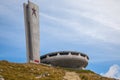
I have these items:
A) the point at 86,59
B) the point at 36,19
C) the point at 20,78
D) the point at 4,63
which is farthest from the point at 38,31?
the point at 20,78

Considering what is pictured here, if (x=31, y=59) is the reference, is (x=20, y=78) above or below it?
below

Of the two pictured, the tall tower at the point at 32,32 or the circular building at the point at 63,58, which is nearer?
the tall tower at the point at 32,32

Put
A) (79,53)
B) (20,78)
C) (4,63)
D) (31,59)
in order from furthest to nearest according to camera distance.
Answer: (79,53), (31,59), (4,63), (20,78)

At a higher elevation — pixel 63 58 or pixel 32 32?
pixel 32 32

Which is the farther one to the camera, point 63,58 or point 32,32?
point 63,58

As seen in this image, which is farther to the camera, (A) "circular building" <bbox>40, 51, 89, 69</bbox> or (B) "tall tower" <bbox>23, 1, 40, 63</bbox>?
(A) "circular building" <bbox>40, 51, 89, 69</bbox>

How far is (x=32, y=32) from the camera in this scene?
8450 centimetres

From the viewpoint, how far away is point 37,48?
85.1 meters

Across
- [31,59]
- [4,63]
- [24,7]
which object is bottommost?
[4,63]

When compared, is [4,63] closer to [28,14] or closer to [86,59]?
[28,14]

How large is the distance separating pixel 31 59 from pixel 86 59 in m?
21.0

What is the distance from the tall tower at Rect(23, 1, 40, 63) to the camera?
83375mm

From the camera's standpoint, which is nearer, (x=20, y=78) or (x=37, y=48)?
(x=20, y=78)

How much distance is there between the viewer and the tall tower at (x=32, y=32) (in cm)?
8338
